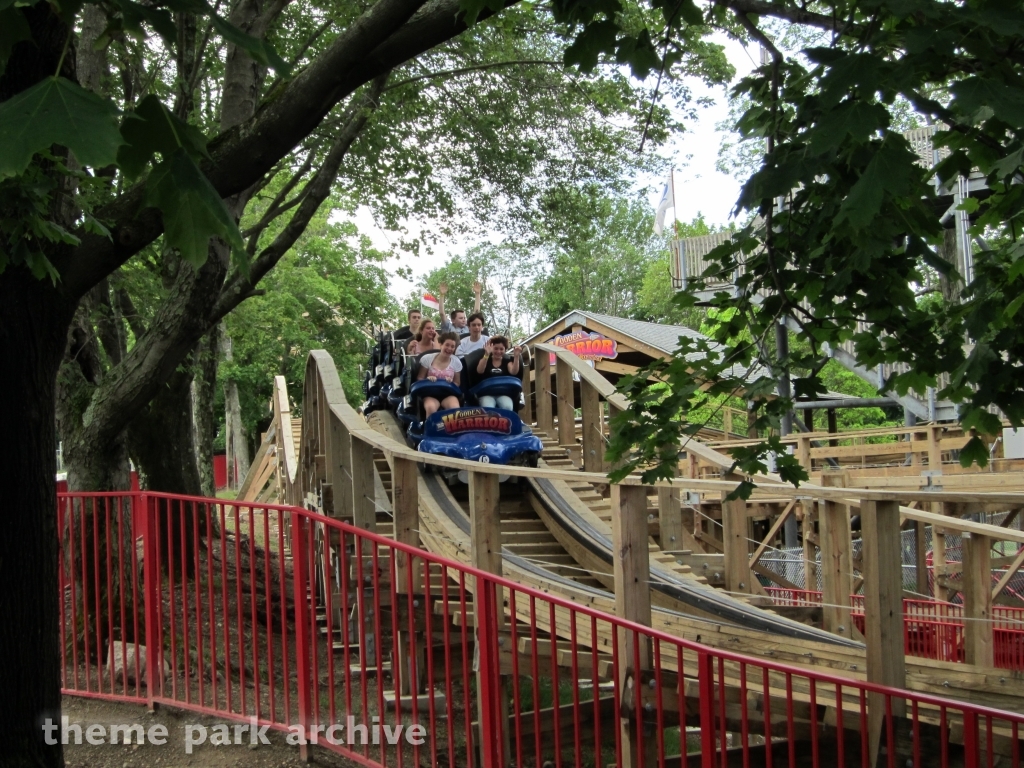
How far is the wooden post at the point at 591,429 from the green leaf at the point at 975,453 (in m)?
6.82

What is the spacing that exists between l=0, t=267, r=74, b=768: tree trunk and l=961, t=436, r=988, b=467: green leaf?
3.43 m

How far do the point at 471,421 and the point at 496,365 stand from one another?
1.16 m

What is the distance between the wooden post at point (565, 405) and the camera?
1086 centimetres

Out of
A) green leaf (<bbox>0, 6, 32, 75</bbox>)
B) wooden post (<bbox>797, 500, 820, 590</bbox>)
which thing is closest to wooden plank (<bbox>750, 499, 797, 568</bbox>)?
wooden post (<bbox>797, 500, 820, 590</bbox>)

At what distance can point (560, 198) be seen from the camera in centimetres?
1341

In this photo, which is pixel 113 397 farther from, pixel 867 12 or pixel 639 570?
pixel 867 12

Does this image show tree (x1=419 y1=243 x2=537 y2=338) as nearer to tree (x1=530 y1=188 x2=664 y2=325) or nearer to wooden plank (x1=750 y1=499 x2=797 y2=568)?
tree (x1=530 y1=188 x2=664 y2=325)

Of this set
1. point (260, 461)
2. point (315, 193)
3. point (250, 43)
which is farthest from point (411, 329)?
point (250, 43)

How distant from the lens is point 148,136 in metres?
2.20

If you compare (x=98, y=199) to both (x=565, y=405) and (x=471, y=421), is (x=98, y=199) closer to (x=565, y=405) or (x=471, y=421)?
(x=471, y=421)

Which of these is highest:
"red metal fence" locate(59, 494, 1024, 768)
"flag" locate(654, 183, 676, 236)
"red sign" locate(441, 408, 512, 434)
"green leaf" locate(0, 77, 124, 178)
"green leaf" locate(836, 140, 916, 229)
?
"flag" locate(654, 183, 676, 236)

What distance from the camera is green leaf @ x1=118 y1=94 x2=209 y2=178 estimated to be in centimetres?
218

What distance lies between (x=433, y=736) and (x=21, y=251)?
255cm

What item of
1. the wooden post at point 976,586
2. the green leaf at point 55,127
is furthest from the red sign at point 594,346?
the green leaf at point 55,127
